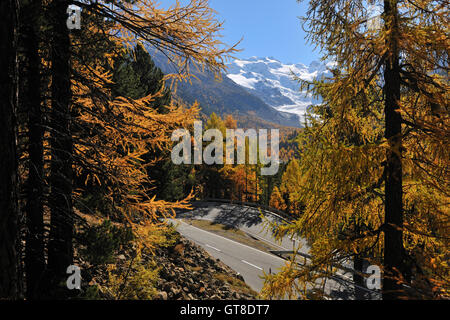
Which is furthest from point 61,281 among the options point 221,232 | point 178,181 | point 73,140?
point 221,232

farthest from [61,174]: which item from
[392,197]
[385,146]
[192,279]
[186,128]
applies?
[192,279]

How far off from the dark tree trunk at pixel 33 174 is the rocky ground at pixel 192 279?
3.49 m

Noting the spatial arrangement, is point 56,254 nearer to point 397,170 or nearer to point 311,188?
point 311,188

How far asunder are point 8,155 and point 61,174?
125cm

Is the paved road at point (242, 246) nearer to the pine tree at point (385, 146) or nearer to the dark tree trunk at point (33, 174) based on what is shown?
the pine tree at point (385, 146)

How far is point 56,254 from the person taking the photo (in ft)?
12.9

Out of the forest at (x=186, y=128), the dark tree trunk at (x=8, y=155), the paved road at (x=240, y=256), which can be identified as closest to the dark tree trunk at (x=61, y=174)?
the forest at (x=186, y=128)

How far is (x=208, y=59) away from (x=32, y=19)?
2.79 metres

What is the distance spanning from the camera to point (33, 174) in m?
3.64

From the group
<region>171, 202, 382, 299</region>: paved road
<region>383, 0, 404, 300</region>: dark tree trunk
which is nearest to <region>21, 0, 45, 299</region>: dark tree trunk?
<region>171, 202, 382, 299</region>: paved road

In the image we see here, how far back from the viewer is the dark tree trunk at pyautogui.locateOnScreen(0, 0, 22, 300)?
2.61 metres

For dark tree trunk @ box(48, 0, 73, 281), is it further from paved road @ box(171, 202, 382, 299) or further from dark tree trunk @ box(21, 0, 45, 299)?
paved road @ box(171, 202, 382, 299)

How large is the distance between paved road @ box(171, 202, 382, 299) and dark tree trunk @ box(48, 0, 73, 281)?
2.50 metres

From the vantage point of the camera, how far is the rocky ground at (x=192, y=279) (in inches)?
288
